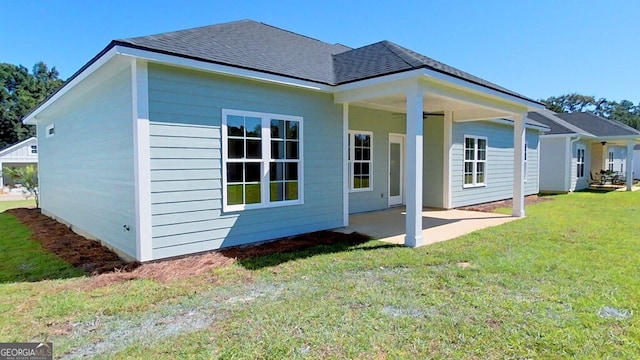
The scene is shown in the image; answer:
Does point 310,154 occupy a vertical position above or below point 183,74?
below

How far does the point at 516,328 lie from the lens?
126 inches

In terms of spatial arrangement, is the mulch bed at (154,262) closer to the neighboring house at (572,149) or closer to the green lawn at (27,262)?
the green lawn at (27,262)

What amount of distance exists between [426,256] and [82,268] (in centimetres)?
547

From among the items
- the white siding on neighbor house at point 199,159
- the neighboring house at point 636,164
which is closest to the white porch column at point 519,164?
the white siding on neighbor house at point 199,159

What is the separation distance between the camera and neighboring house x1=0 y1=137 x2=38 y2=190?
29.2 meters

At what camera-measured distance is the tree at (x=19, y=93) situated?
39656 millimetres

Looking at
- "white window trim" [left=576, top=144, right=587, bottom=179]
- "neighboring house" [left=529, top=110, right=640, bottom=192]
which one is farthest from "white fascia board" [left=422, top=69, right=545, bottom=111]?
"white window trim" [left=576, top=144, right=587, bottom=179]

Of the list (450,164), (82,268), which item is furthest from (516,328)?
(450,164)

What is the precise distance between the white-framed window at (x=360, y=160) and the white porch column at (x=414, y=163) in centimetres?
326

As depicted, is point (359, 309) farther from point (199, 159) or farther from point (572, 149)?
point (572, 149)

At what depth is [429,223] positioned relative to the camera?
28.8 ft

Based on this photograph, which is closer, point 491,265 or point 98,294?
point 98,294

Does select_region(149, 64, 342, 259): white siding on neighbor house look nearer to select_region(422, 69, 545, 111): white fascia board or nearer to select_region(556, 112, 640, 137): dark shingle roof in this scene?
select_region(422, 69, 545, 111): white fascia board

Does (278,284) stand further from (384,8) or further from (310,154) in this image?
(384,8)
